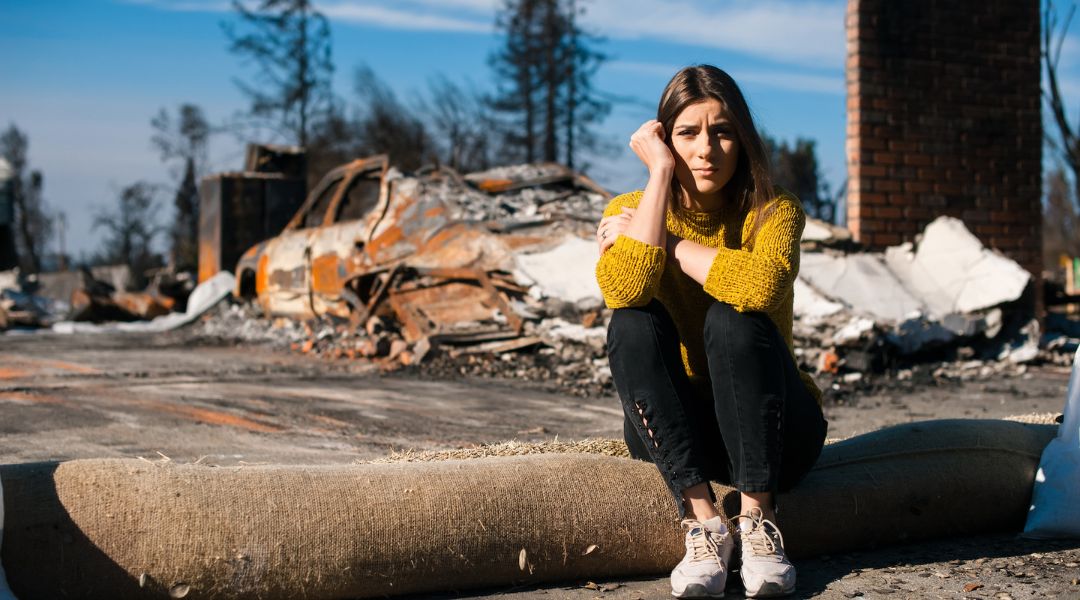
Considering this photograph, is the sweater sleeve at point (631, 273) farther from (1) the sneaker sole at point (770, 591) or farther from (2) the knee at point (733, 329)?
(1) the sneaker sole at point (770, 591)

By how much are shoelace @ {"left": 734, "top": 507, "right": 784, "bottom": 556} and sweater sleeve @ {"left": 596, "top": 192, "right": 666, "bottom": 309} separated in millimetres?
536

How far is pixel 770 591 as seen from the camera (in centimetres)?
210

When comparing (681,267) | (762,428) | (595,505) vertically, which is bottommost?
(595,505)

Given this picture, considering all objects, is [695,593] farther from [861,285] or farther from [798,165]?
[798,165]

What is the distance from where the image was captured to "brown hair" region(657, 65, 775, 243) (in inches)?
94.0

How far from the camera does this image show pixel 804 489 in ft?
7.93

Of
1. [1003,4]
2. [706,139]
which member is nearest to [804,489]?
[706,139]

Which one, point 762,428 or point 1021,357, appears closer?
point 762,428

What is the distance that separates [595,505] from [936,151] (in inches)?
267

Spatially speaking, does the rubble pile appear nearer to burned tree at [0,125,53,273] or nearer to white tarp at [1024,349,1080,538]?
white tarp at [1024,349,1080,538]

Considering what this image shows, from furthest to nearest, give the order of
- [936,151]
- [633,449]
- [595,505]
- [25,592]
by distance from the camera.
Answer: [936,151] < [633,449] < [595,505] < [25,592]

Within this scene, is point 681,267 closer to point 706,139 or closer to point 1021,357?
point 706,139

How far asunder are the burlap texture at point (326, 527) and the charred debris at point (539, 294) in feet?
12.0

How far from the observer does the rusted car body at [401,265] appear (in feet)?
23.9
